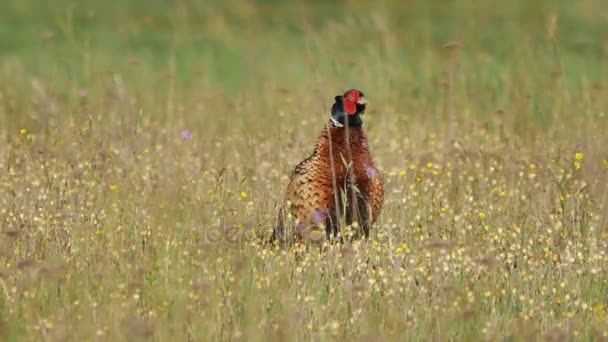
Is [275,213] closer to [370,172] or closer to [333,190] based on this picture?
[333,190]

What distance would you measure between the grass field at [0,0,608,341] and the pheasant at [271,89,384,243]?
0.19 metres

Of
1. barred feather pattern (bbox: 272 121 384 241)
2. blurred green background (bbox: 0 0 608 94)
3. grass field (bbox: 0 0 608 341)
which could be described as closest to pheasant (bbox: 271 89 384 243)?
barred feather pattern (bbox: 272 121 384 241)

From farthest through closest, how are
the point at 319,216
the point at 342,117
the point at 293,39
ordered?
the point at 293,39
the point at 342,117
the point at 319,216

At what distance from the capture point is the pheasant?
6762mm

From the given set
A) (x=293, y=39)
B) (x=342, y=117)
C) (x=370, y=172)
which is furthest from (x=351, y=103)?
(x=293, y=39)

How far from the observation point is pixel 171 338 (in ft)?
16.1

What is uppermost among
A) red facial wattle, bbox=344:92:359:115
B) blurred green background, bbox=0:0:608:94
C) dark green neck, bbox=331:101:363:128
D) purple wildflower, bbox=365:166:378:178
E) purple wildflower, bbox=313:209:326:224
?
blurred green background, bbox=0:0:608:94

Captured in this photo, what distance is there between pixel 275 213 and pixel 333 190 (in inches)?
16.9

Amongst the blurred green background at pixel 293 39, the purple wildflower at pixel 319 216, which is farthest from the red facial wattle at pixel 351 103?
the blurred green background at pixel 293 39

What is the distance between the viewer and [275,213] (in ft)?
23.1

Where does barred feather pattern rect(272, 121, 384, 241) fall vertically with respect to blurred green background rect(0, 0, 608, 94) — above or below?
below

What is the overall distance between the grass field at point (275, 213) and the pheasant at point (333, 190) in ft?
0.62

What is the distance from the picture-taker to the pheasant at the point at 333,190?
6762 millimetres

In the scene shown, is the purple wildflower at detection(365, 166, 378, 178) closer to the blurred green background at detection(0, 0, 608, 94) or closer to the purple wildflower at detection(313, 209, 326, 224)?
the purple wildflower at detection(313, 209, 326, 224)
